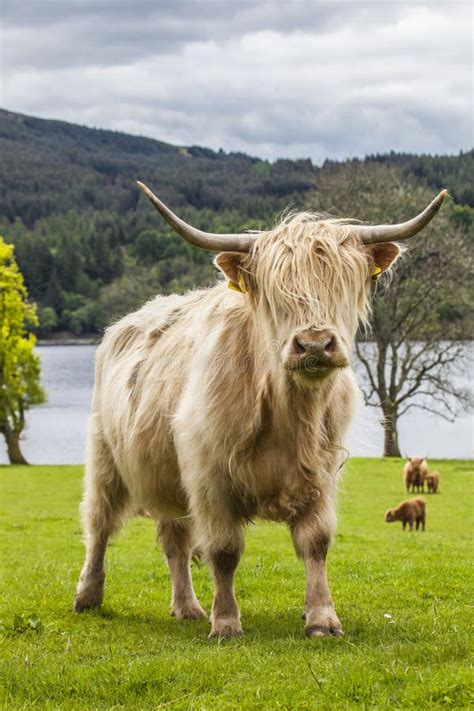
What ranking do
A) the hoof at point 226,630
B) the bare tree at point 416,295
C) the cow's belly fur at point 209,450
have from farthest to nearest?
the bare tree at point 416,295
the hoof at point 226,630
the cow's belly fur at point 209,450

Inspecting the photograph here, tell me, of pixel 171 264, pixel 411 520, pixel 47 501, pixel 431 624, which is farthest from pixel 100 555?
pixel 171 264

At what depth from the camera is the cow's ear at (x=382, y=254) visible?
6215 mm

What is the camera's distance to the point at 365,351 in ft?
129

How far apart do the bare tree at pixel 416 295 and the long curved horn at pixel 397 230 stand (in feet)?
101

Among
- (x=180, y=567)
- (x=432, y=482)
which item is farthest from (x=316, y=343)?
(x=432, y=482)

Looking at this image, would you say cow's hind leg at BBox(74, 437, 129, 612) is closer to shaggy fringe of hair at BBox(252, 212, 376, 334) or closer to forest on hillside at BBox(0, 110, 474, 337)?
shaggy fringe of hair at BBox(252, 212, 376, 334)

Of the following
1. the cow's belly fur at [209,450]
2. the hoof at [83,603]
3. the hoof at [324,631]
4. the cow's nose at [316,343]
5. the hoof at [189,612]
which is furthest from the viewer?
the hoof at [83,603]

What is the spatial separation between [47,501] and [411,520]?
10.3 meters

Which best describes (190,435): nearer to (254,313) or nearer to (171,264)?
(254,313)

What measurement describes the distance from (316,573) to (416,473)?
66.3 feet

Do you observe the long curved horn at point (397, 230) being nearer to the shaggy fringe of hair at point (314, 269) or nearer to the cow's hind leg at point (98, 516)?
the shaggy fringe of hair at point (314, 269)

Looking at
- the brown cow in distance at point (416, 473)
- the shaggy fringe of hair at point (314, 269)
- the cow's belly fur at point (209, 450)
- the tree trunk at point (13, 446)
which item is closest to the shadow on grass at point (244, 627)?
the cow's belly fur at point (209, 450)

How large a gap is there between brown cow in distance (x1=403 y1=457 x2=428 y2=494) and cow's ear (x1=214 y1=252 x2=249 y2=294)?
20183mm

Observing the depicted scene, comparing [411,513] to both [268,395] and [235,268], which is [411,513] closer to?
[268,395]
